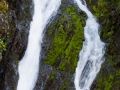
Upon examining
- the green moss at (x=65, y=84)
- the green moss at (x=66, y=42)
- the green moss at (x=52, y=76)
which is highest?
the green moss at (x=66, y=42)

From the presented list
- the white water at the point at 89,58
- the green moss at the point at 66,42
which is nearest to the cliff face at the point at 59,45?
the green moss at the point at 66,42

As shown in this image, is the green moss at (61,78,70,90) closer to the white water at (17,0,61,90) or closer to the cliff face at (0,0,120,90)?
the cliff face at (0,0,120,90)

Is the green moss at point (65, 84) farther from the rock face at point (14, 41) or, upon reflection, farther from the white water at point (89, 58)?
the rock face at point (14, 41)

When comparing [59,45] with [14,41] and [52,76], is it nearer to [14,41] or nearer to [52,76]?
[52,76]

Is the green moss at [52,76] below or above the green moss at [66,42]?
below

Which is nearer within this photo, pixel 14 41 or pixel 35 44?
pixel 14 41

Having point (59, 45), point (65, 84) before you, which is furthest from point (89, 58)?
point (65, 84)

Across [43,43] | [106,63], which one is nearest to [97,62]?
[106,63]
